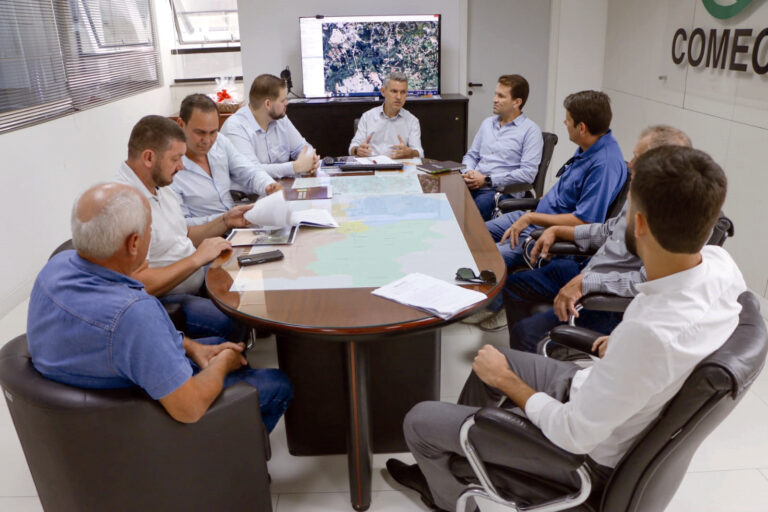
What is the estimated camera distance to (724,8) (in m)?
3.55

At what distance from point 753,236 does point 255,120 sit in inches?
119

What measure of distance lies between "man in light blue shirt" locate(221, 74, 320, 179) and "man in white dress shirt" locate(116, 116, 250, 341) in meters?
1.22

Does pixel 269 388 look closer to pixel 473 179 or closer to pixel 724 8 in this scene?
pixel 473 179

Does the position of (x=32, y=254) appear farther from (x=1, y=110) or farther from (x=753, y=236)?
(x=753, y=236)

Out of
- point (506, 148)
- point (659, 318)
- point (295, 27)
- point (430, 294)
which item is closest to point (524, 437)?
point (659, 318)

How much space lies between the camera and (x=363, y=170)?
11.8ft

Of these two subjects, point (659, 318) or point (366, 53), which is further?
point (366, 53)

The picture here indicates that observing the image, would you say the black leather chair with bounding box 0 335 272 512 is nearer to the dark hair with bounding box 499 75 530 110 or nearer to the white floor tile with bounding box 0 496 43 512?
the white floor tile with bounding box 0 496 43 512

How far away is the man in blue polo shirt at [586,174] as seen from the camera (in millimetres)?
2635

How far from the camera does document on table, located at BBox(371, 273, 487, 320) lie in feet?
5.49

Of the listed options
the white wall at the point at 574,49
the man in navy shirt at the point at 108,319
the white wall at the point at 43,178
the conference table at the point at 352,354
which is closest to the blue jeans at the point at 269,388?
the conference table at the point at 352,354

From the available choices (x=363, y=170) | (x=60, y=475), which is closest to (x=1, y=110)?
(x=363, y=170)

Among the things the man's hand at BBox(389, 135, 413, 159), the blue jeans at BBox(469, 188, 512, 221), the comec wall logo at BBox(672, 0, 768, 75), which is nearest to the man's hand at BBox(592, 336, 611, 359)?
the blue jeans at BBox(469, 188, 512, 221)

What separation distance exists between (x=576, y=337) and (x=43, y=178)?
154 inches
